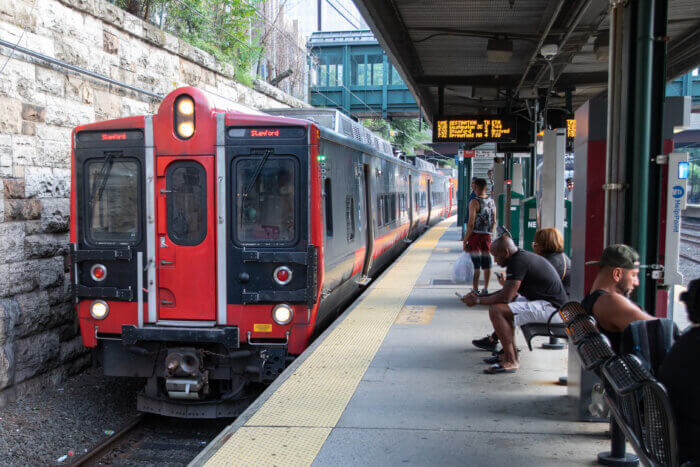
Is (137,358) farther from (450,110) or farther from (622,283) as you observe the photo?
(450,110)

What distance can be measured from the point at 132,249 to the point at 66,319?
240cm

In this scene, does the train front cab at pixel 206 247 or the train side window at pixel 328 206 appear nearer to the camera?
the train front cab at pixel 206 247

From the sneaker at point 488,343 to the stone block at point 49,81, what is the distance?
568 cm

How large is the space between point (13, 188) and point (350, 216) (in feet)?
13.4

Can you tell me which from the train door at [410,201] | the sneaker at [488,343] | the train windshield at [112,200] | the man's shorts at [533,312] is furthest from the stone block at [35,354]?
the train door at [410,201]

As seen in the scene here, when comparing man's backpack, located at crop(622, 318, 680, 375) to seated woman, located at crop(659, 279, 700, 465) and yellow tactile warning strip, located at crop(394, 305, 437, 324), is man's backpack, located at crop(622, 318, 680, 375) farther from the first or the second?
yellow tactile warning strip, located at crop(394, 305, 437, 324)

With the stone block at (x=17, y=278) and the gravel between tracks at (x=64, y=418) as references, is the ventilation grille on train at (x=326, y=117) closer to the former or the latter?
the stone block at (x=17, y=278)

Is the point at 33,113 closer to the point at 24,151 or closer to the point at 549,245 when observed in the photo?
the point at 24,151

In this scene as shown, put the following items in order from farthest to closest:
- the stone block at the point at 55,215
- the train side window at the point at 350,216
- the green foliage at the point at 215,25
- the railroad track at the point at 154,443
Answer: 1. the green foliage at the point at 215,25
2. the train side window at the point at 350,216
3. the stone block at the point at 55,215
4. the railroad track at the point at 154,443

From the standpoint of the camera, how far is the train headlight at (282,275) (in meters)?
6.33

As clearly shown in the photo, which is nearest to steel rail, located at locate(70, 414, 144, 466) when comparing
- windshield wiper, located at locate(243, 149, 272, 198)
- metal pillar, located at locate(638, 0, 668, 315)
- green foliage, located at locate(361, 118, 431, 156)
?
windshield wiper, located at locate(243, 149, 272, 198)

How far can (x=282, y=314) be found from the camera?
633 centimetres

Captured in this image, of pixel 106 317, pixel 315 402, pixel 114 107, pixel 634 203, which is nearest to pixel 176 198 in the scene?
pixel 106 317

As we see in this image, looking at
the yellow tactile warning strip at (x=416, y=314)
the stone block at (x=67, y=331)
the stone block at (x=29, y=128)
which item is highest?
the stone block at (x=29, y=128)
